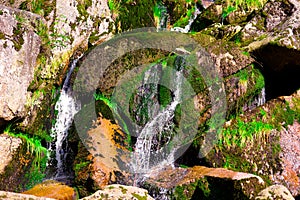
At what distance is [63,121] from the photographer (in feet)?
25.0

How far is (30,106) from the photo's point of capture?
7352 millimetres

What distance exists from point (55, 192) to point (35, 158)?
148cm

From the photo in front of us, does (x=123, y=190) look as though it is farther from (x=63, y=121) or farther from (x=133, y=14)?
(x=133, y=14)

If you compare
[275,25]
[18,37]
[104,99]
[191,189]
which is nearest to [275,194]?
[191,189]

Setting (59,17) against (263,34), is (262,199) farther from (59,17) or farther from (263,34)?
(59,17)

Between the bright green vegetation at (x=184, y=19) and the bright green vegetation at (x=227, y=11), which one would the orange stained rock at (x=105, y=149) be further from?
the bright green vegetation at (x=184, y=19)

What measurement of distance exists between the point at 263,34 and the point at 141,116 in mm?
2904

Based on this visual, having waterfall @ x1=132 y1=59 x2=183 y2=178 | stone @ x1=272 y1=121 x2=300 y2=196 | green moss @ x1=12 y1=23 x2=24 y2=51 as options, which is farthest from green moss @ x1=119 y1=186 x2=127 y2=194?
green moss @ x1=12 y1=23 x2=24 y2=51

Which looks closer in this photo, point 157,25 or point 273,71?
point 273,71

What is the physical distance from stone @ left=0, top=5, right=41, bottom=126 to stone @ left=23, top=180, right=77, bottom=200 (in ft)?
4.45

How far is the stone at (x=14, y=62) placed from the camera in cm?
665

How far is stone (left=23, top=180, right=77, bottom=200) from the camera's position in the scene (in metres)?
5.69

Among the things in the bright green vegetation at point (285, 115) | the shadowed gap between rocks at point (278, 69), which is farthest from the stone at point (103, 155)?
the shadowed gap between rocks at point (278, 69)

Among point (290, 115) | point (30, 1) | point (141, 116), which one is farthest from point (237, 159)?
point (30, 1)
